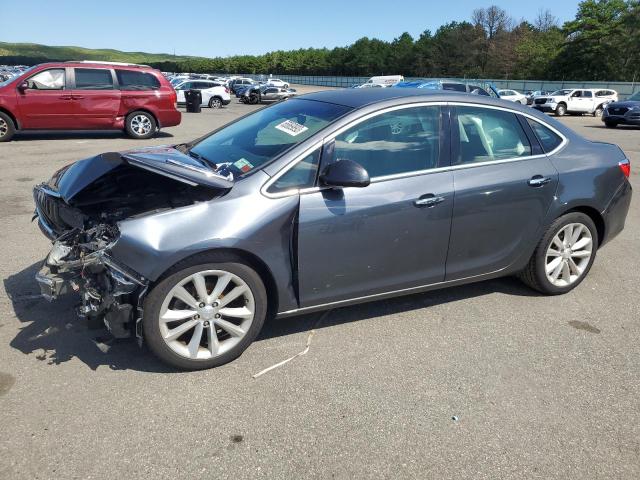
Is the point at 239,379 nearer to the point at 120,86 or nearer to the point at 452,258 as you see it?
the point at 452,258

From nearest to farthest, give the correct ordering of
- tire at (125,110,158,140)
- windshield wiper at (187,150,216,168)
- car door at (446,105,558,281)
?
windshield wiper at (187,150,216,168) → car door at (446,105,558,281) → tire at (125,110,158,140)

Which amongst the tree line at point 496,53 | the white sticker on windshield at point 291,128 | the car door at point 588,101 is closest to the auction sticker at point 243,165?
the white sticker on windshield at point 291,128

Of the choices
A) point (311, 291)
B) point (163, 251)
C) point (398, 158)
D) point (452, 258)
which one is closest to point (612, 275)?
point (452, 258)

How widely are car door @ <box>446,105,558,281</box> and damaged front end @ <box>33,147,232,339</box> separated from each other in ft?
5.50

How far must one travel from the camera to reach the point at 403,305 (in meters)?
4.18

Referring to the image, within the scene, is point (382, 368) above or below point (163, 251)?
below

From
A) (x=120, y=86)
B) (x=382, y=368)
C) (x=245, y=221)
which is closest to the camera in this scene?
(x=245, y=221)

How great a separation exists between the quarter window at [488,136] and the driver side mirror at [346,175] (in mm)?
922

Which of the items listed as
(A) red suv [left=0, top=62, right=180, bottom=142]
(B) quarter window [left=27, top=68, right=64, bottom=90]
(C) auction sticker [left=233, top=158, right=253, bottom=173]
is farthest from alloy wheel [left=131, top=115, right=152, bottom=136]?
(C) auction sticker [left=233, top=158, right=253, bottom=173]

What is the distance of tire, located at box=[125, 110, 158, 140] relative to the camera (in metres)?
13.3

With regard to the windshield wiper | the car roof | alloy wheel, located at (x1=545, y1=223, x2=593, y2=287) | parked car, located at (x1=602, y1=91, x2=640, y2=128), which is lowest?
parked car, located at (x1=602, y1=91, x2=640, y2=128)

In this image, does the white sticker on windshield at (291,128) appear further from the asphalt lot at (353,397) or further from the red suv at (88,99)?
the red suv at (88,99)

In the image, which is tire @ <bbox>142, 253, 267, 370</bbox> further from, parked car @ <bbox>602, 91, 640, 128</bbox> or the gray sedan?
parked car @ <bbox>602, 91, 640, 128</bbox>

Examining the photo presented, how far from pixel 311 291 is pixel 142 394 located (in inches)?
45.3
